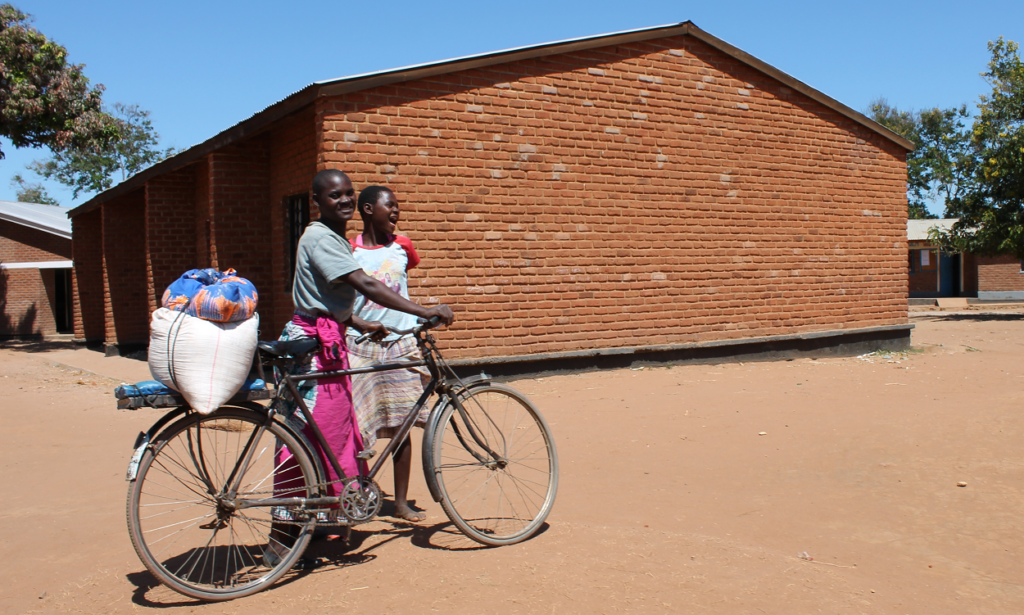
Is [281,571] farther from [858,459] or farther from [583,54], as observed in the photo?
[583,54]

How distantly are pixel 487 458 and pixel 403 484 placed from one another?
0.55 meters

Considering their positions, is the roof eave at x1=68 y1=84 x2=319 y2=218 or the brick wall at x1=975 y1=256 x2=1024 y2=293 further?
the brick wall at x1=975 y1=256 x2=1024 y2=293

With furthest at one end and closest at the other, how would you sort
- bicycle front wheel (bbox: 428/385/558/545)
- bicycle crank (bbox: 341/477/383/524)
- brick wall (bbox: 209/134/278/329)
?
brick wall (bbox: 209/134/278/329) → bicycle front wheel (bbox: 428/385/558/545) → bicycle crank (bbox: 341/477/383/524)

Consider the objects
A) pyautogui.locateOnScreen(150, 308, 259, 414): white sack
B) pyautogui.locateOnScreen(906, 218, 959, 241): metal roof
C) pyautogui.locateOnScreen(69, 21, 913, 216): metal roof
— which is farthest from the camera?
pyautogui.locateOnScreen(906, 218, 959, 241): metal roof

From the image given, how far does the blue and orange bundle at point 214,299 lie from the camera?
304 cm

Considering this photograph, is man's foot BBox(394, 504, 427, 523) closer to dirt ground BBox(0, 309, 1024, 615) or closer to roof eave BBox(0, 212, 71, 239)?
dirt ground BBox(0, 309, 1024, 615)

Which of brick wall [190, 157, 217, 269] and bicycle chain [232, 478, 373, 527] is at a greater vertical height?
brick wall [190, 157, 217, 269]

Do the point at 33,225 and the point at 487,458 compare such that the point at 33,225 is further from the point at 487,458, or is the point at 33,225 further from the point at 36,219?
the point at 487,458

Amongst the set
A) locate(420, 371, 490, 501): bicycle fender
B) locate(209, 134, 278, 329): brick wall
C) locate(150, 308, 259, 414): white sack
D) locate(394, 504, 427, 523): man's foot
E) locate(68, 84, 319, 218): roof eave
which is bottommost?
locate(394, 504, 427, 523): man's foot

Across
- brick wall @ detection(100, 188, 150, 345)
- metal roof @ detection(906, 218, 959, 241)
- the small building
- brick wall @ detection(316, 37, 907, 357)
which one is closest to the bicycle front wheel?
brick wall @ detection(316, 37, 907, 357)

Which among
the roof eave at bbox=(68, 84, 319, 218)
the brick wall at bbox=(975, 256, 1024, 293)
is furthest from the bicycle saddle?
the brick wall at bbox=(975, 256, 1024, 293)

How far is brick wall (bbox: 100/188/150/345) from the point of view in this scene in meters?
14.7

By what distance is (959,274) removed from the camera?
34562mm

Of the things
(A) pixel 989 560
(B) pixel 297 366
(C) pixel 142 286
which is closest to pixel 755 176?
(A) pixel 989 560
